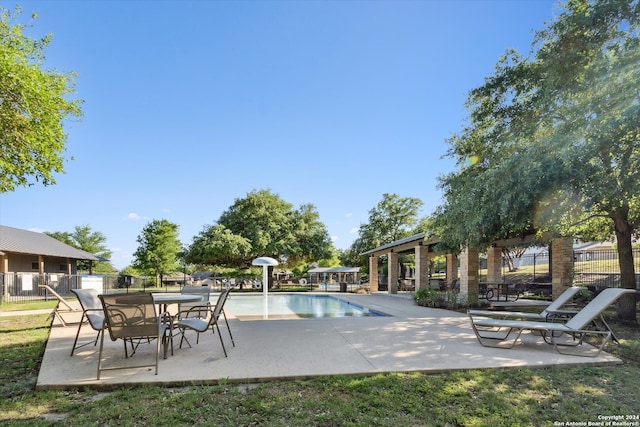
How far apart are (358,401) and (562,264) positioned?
11452mm

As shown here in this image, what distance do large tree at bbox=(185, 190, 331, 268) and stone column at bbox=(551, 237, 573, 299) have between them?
60.3 feet

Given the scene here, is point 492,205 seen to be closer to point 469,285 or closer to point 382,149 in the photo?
point 469,285

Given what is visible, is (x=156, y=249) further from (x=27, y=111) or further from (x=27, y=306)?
(x=27, y=111)

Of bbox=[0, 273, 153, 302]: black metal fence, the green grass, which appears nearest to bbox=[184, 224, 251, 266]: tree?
bbox=[0, 273, 153, 302]: black metal fence

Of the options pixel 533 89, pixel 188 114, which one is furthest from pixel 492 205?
pixel 188 114

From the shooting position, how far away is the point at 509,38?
406 inches

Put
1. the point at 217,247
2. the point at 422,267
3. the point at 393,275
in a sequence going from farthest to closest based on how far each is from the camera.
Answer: the point at 217,247 < the point at 393,275 < the point at 422,267

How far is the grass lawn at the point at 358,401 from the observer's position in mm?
2969

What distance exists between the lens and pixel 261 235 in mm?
26094

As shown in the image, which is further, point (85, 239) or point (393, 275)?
point (85, 239)

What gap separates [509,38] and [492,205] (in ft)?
20.9

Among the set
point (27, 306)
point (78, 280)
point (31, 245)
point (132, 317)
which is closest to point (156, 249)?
point (78, 280)

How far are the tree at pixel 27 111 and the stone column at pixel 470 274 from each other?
13.0 m

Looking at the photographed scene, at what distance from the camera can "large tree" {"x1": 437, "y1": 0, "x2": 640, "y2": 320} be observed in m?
6.43
